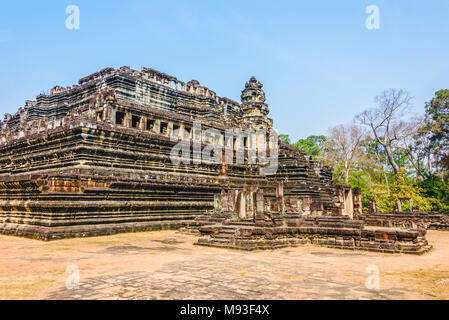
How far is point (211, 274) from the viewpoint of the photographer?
681cm

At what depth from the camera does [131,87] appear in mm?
31219

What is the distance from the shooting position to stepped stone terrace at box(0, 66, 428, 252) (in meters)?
13.9

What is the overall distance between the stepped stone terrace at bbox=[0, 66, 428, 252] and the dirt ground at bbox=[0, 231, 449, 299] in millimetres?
2643

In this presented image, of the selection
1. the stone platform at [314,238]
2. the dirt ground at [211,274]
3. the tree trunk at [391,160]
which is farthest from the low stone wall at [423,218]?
the dirt ground at [211,274]

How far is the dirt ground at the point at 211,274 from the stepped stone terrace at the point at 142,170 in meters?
2.64

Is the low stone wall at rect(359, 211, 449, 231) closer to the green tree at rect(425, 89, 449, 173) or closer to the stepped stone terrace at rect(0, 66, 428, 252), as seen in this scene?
the stepped stone terrace at rect(0, 66, 428, 252)

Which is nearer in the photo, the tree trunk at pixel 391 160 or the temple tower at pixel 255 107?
the temple tower at pixel 255 107

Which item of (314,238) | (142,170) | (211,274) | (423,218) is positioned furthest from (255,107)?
(211,274)

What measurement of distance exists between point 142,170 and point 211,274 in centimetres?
1339

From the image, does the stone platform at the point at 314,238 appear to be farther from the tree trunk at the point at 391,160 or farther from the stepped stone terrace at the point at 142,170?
the tree trunk at the point at 391,160

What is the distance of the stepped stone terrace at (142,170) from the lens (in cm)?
1395

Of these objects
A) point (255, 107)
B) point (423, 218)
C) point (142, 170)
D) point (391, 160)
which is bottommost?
point (423, 218)

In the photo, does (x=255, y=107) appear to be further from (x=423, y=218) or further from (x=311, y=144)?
(x=311, y=144)
